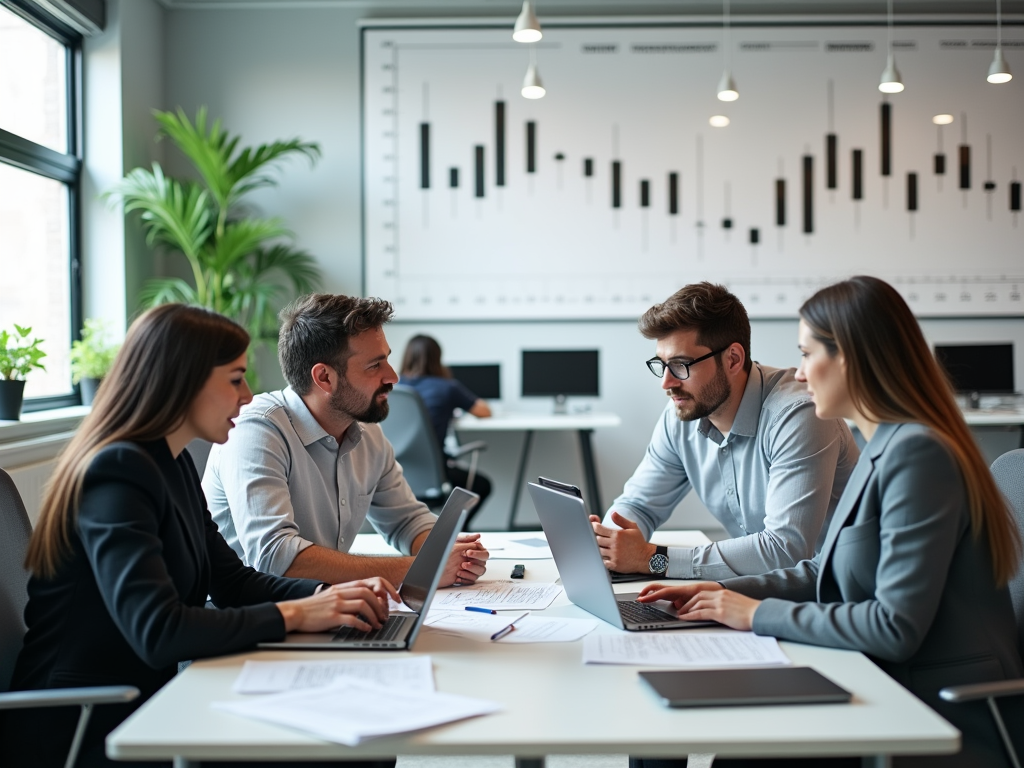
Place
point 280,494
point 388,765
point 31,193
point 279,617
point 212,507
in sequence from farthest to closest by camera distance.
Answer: point 31,193 → point 212,507 → point 280,494 → point 388,765 → point 279,617

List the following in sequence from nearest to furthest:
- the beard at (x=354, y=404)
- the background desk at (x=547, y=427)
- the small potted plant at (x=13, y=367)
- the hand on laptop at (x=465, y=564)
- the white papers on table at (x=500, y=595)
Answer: the white papers on table at (x=500, y=595)
the hand on laptop at (x=465, y=564)
the beard at (x=354, y=404)
the small potted plant at (x=13, y=367)
the background desk at (x=547, y=427)

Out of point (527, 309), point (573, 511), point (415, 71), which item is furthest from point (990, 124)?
point (573, 511)

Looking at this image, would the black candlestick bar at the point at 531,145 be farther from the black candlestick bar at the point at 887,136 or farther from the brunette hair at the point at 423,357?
the black candlestick bar at the point at 887,136

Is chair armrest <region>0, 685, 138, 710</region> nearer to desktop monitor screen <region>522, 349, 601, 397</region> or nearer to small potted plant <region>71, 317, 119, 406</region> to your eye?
small potted plant <region>71, 317, 119, 406</region>

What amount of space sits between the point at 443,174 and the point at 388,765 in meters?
4.10

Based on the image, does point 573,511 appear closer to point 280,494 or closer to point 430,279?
point 280,494

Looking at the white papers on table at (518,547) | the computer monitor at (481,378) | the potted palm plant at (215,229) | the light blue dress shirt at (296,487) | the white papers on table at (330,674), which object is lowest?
the white papers on table at (330,674)

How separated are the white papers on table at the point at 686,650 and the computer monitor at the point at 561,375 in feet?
12.8

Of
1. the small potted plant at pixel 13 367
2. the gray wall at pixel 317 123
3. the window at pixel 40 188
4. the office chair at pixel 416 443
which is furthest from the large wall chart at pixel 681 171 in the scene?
the small potted plant at pixel 13 367

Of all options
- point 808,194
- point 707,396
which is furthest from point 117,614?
point 808,194

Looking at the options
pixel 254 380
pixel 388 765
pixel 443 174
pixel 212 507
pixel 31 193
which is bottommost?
pixel 388 765

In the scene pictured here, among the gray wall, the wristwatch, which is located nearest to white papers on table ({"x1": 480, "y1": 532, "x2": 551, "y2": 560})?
the wristwatch

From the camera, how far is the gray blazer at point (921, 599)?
1.37m

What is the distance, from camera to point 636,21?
5309mm
